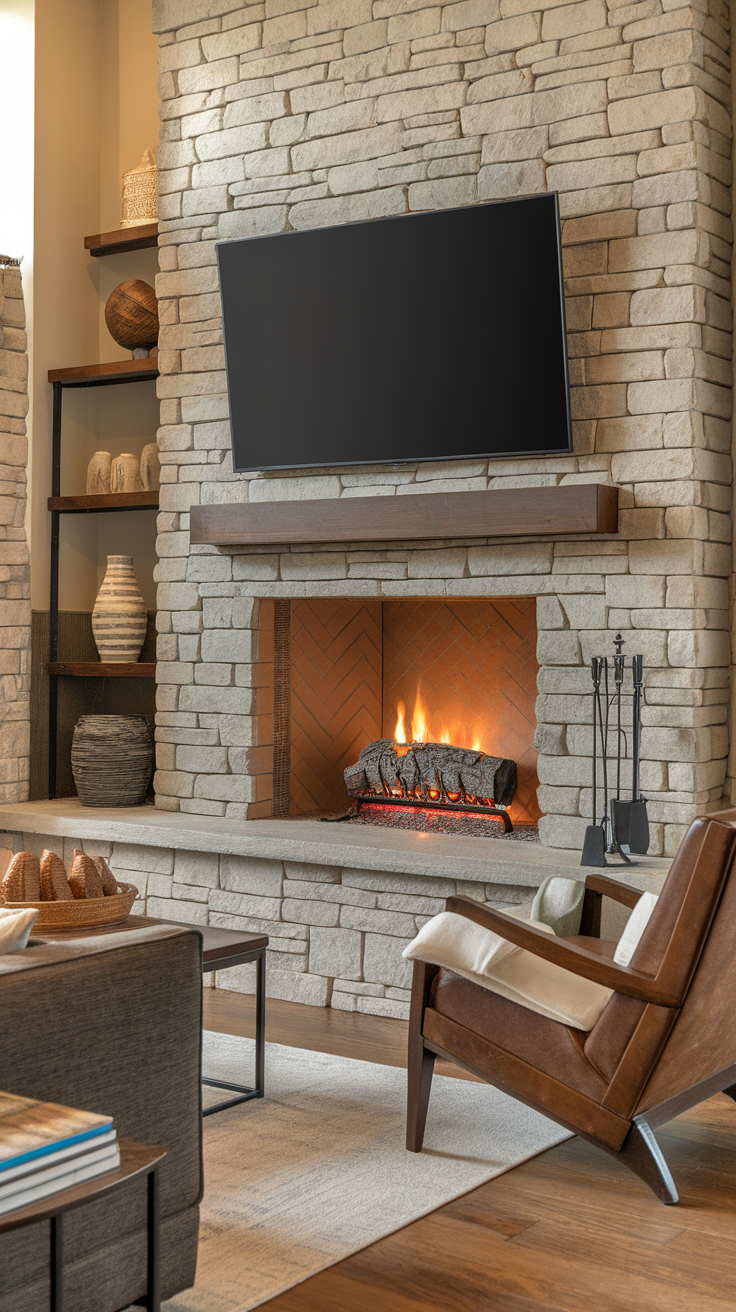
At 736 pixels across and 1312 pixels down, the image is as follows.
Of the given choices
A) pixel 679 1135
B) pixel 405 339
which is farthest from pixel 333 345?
pixel 679 1135

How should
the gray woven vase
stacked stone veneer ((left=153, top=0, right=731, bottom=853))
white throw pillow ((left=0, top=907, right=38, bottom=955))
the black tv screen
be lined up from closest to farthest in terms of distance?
1. white throw pillow ((left=0, top=907, right=38, bottom=955))
2. stacked stone veneer ((left=153, top=0, right=731, bottom=853))
3. the black tv screen
4. the gray woven vase

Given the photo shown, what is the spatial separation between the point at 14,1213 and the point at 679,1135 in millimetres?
2148

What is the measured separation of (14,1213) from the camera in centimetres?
148

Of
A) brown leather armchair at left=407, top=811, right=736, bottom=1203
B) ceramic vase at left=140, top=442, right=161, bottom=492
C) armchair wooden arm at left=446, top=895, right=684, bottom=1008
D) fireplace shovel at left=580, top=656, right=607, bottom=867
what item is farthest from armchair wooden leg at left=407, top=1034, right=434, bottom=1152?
ceramic vase at left=140, top=442, right=161, bottom=492

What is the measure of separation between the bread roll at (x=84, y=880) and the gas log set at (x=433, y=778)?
5.97ft

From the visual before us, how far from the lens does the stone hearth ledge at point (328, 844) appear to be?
4051 millimetres

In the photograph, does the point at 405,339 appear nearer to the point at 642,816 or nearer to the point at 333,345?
the point at 333,345

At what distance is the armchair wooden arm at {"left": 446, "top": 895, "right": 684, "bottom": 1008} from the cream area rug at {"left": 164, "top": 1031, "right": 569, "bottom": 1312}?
585 millimetres

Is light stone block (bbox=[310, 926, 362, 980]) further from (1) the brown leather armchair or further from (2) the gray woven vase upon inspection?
(1) the brown leather armchair

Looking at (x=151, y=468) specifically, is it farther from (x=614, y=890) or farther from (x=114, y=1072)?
(x=114, y=1072)

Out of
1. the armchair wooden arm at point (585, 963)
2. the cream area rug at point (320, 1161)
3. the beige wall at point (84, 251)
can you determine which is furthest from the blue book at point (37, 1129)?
the beige wall at point (84, 251)

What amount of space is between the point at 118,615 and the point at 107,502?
1.58ft

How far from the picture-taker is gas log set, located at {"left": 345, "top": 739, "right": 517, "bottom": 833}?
4828mm

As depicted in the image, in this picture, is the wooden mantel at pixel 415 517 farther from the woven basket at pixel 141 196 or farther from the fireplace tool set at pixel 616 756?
the woven basket at pixel 141 196
